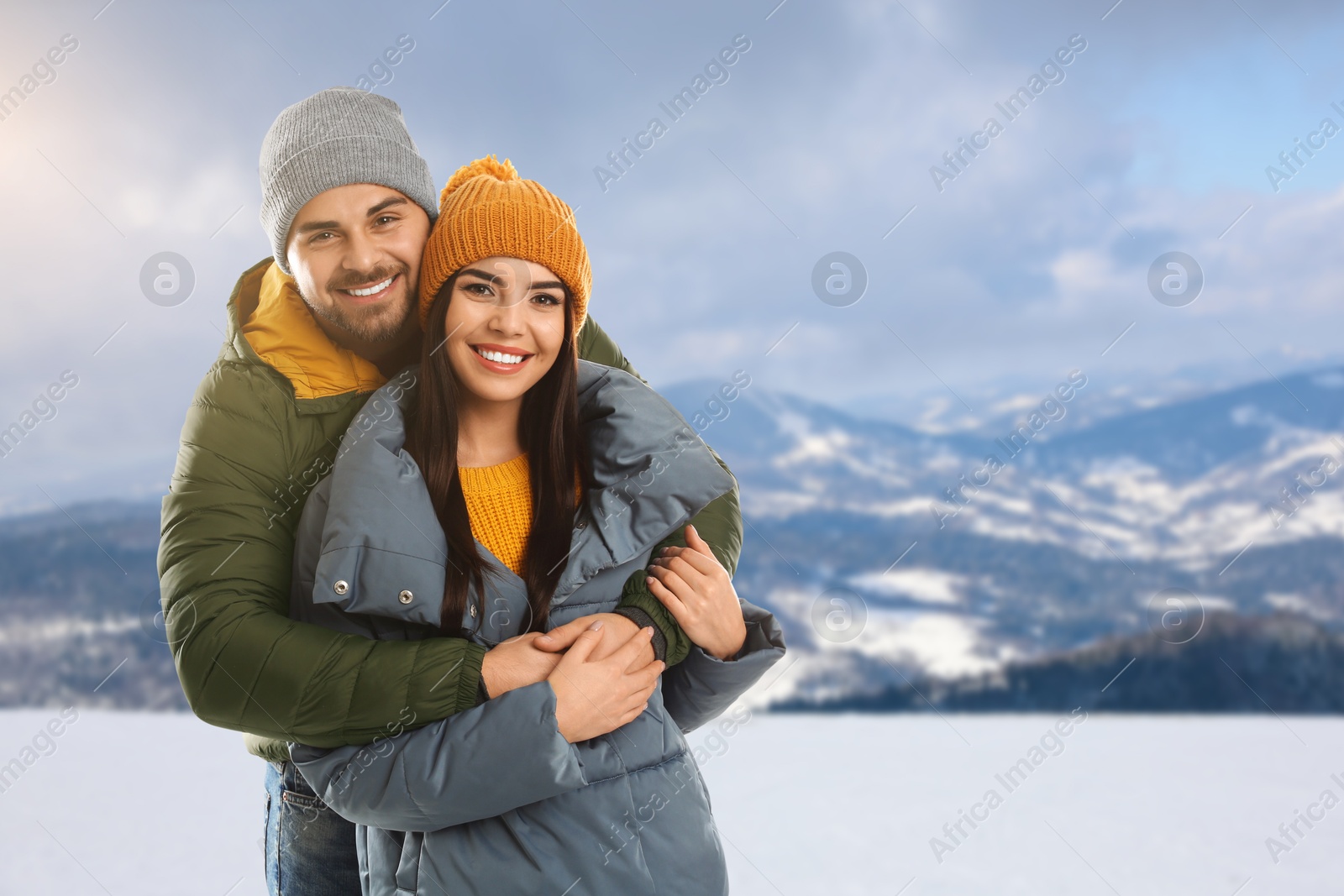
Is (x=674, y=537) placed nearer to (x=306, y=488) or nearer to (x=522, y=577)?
(x=522, y=577)

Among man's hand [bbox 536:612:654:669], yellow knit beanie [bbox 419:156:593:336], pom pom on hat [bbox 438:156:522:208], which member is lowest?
man's hand [bbox 536:612:654:669]

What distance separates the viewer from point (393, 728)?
1188 millimetres

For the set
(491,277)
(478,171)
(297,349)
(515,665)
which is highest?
(478,171)

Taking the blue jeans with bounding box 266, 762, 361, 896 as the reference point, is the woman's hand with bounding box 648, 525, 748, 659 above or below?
above

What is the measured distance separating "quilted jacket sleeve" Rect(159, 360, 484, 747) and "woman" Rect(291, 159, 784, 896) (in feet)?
0.14

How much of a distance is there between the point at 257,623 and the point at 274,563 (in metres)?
0.12

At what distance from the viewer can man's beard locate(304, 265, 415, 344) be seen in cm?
143

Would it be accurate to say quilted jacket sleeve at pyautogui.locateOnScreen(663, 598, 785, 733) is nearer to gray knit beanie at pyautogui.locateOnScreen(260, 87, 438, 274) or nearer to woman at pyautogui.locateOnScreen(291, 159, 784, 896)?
woman at pyautogui.locateOnScreen(291, 159, 784, 896)

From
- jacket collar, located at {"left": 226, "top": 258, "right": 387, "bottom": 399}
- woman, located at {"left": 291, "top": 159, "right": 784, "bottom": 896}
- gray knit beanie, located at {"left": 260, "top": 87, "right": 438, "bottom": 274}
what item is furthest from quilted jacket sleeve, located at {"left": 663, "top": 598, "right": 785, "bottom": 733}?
gray knit beanie, located at {"left": 260, "top": 87, "right": 438, "bottom": 274}

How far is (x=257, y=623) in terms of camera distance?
1.22 metres

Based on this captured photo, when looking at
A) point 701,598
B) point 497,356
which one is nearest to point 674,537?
point 701,598

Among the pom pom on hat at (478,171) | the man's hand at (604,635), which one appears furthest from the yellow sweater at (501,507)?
the pom pom on hat at (478,171)

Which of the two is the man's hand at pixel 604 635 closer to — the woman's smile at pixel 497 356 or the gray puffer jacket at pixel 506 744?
the gray puffer jacket at pixel 506 744

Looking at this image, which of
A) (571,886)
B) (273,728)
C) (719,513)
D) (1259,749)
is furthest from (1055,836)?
(273,728)
